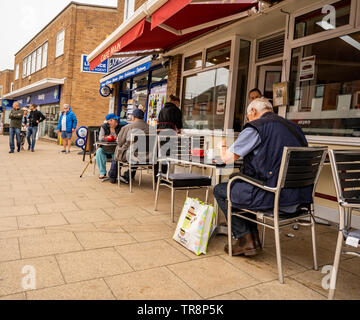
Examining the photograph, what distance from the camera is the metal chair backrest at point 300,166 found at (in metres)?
2.28

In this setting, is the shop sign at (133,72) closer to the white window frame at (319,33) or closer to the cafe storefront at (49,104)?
the white window frame at (319,33)

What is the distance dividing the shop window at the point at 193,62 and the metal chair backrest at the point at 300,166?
495cm

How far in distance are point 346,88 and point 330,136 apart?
2.11ft

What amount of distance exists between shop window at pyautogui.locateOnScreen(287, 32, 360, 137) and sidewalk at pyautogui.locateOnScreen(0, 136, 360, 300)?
1.39 meters

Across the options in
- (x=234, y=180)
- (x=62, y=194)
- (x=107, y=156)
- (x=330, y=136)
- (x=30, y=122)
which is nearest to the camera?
(x=234, y=180)

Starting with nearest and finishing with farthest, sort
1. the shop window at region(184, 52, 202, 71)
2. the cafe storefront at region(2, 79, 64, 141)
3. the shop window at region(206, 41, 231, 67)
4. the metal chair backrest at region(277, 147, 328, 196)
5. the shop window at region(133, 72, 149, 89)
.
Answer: the metal chair backrest at region(277, 147, 328, 196)
the shop window at region(206, 41, 231, 67)
the shop window at region(184, 52, 202, 71)
the shop window at region(133, 72, 149, 89)
the cafe storefront at region(2, 79, 64, 141)

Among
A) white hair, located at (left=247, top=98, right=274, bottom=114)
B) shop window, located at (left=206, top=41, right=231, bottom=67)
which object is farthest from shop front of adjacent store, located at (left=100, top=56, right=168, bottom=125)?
white hair, located at (left=247, top=98, right=274, bottom=114)

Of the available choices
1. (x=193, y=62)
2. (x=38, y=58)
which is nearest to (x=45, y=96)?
(x=38, y=58)

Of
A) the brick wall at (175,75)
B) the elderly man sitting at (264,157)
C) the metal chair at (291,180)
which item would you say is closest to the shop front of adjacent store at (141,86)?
the brick wall at (175,75)

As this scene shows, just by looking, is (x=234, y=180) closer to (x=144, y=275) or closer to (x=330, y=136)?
(x=144, y=275)

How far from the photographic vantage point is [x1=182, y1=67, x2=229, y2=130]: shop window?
21.0 ft

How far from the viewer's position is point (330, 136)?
4.10 m

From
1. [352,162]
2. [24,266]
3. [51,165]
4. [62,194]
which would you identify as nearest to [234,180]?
[352,162]

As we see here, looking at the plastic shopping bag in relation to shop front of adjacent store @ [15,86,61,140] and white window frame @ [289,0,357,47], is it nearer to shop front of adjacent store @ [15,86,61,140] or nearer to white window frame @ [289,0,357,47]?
white window frame @ [289,0,357,47]
